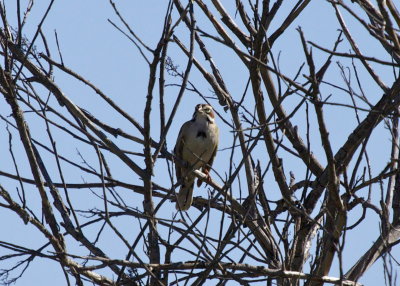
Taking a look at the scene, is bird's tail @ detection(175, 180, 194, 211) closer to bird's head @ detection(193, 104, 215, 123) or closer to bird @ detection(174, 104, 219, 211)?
bird @ detection(174, 104, 219, 211)

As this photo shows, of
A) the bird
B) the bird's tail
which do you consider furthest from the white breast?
the bird's tail

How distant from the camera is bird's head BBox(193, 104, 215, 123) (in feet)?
26.5

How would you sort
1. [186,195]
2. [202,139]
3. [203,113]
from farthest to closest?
[203,113]
[202,139]
[186,195]

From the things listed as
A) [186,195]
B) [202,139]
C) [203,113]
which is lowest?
[186,195]

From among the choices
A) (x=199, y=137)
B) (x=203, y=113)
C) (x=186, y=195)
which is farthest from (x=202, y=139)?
(x=186, y=195)

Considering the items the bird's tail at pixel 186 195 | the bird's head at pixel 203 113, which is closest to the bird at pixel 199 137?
the bird's head at pixel 203 113

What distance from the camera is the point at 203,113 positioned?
8.10 metres

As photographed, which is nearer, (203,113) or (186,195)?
(186,195)

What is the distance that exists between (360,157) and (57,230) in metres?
1.68

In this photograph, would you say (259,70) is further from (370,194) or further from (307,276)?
(307,276)

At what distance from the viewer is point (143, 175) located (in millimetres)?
4047

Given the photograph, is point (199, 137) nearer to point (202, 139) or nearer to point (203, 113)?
point (202, 139)

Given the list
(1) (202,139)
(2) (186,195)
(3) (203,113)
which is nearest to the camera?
(2) (186,195)

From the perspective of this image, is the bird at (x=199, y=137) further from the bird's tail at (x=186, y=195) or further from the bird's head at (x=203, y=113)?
the bird's tail at (x=186, y=195)
